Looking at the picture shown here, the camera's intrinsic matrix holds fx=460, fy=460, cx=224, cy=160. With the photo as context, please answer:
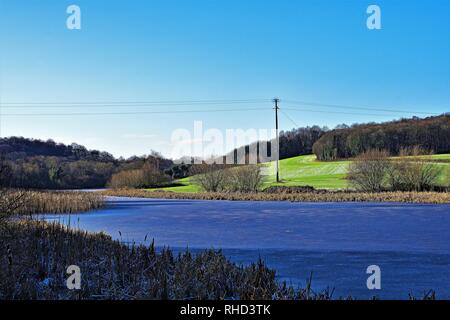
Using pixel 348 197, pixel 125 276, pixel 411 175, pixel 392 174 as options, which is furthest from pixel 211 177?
pixel 125 276

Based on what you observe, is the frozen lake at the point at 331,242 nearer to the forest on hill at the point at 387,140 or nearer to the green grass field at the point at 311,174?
the green grass field at the point at 311,174

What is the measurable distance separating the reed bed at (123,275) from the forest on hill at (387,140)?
57.6 m

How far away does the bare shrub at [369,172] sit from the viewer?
107 feet

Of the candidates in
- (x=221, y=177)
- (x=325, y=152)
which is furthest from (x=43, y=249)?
(x=325, y=152)

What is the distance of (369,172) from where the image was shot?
32875mm

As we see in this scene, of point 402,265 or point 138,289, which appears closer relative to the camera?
point 138,289

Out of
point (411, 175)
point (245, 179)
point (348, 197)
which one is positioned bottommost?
point (348, 197)

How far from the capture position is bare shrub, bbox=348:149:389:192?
32.5 m

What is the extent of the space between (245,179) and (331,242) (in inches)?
993

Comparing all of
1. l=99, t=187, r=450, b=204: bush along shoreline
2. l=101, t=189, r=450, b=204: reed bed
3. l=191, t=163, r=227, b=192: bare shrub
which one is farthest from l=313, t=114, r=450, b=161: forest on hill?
l=101, t=189, r=450, b=204: reed bed

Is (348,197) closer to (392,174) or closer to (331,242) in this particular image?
(392,174)

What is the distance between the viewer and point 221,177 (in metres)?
37.5
